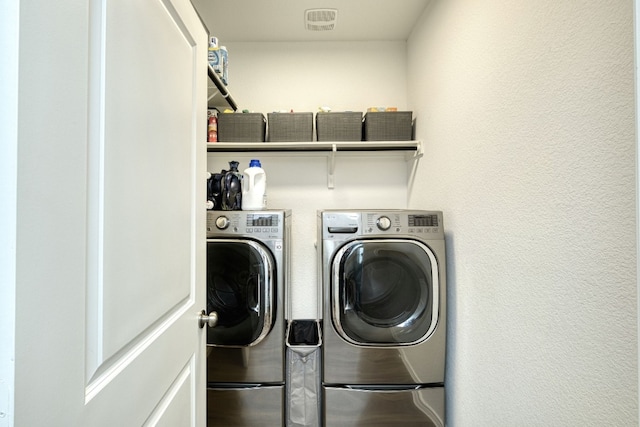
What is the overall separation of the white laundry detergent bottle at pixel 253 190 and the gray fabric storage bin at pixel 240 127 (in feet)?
1.09

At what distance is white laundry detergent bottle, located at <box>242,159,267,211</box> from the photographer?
68.1 inches

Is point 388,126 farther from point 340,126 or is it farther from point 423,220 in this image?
point 423,220

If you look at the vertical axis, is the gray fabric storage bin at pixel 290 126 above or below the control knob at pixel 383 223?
above

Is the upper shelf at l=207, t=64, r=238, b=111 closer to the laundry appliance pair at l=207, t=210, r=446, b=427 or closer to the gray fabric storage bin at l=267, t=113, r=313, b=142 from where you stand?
the gray fabric storage bin at l=267, t=113, r=313, b=142

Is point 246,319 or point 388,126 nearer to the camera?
point 246,319

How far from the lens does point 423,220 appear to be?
152 centimetres

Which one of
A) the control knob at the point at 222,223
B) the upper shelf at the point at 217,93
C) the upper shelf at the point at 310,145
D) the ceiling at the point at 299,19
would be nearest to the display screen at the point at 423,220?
the upper shelf at the point at 310,145

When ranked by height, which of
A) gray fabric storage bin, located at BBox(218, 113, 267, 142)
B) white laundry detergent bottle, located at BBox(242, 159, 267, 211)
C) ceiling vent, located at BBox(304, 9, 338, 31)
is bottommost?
white laundry detergent bottle, located at BBox(242, 159, 267, 211)

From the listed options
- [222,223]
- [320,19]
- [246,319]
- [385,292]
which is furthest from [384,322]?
[320,19]

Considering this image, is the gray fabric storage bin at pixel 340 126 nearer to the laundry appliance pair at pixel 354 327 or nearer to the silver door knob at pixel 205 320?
the laundry appliance pair at pixel 354 327

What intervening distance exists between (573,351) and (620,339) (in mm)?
149

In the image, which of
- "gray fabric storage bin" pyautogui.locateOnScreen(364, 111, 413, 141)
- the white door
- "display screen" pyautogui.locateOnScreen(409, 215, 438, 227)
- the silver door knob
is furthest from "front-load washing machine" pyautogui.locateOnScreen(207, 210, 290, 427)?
"gray fabric storage bin" pyautogui.locateOnScreen(364, 111, 413, 141)

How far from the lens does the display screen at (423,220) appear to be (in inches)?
59.4

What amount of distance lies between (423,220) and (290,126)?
43.8 inches
